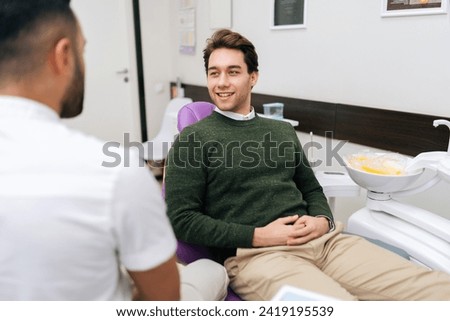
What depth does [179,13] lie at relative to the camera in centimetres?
348

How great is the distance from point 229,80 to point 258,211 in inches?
21.5

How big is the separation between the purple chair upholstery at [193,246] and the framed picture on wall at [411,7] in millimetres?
993

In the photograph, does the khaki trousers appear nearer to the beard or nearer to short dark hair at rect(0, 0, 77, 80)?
the beard

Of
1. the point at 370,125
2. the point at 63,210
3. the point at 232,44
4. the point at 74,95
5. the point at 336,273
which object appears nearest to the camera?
the point at 63,210

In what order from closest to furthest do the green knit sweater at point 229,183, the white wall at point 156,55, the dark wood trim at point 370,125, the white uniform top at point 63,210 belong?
1. the white uniform top at point 63,210
2. the green knit sweater at point 229,183
3. the dark wood trim at point 370,125
4. the white wall at point 156,55

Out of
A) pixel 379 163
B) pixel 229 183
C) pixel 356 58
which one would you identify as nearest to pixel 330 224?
pixel 379 163

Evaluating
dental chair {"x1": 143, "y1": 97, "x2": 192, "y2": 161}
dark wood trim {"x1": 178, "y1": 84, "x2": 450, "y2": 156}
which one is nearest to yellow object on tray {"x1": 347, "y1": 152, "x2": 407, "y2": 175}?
dark wood trim {"x1": 178, "y1": 84, "x2": 450, "y2": 156}

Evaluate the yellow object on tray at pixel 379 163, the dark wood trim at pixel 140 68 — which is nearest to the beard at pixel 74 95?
the yellow object on tray at pixel 379 163

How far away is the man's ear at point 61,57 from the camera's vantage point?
65 centimetres

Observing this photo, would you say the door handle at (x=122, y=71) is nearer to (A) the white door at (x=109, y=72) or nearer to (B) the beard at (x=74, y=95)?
(A) the white door at (x=109, y=72)

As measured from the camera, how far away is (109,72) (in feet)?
11.8

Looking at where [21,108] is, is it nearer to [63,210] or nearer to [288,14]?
[63,210]

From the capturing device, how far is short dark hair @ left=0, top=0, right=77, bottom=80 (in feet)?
2.07

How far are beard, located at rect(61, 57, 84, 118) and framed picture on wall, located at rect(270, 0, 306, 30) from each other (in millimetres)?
1869
